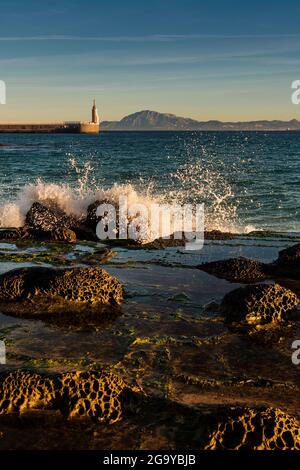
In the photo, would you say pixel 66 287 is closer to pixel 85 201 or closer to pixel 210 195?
pixel 85 201

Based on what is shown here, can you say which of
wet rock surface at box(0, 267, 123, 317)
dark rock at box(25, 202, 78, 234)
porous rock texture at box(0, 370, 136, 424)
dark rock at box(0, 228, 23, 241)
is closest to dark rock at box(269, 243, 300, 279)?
wet rock surface at box(0, 267, 123, 317)

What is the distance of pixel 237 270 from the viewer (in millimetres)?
9805

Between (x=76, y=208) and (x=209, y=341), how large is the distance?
10701 millimetres

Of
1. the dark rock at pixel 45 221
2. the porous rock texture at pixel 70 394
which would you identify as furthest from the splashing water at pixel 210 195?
the porous rock texture at pixel 70 394

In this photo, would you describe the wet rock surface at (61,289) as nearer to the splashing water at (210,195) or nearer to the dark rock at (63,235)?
the dark rock at (63,235)

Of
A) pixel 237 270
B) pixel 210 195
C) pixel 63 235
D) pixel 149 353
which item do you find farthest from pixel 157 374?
pixel 210 195

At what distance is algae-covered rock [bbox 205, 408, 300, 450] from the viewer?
4.43 meters

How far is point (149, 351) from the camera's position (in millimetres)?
6496

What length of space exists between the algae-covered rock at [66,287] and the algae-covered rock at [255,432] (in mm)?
3843

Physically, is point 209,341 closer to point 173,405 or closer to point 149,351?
point 149,351

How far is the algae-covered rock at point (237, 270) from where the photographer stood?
9672mm

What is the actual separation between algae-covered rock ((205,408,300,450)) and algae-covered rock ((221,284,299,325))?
2.95 m
